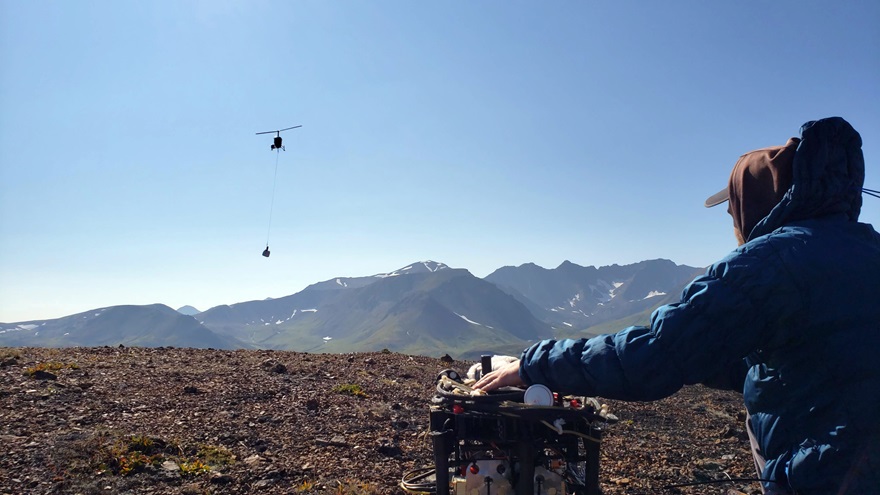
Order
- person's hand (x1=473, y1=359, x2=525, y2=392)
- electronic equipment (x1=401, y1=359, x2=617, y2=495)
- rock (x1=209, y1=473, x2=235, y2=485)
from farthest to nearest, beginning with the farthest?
rock (x1=209, y1=473, x2=235, y2=485)
electronic equipment (x1=401, y1=359, x2=617, y2=495)
person's hand (x1=473, y1=359, x2=525, y2=392)

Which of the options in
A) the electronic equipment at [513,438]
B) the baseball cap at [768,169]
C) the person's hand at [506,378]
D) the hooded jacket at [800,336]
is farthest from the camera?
the electronic equipment at [513,438]

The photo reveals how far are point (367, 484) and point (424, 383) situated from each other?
8925 mm

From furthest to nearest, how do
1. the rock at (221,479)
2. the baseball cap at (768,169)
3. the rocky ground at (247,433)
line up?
the rocky ground at (247,433)
the rock at (221,479)
the baseball cap at (768,169)

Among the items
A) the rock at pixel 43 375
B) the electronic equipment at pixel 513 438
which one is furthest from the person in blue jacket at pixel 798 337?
the rock at pixel 43 375

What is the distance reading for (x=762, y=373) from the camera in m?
2.76

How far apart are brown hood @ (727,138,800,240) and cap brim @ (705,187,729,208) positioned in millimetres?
336

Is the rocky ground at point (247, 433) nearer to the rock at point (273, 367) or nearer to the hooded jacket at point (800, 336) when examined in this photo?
the rock at point (273, 367)

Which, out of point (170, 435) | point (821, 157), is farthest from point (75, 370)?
point (821, 157)

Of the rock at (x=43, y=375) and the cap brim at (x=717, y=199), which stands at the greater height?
the cap brim at (x=717, y=199)

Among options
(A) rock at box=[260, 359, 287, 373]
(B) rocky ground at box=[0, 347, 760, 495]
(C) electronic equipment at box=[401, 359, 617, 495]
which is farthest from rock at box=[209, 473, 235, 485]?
(A) rock at box=[260, 359, 287, 373]

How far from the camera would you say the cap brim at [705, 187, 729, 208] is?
346 cm

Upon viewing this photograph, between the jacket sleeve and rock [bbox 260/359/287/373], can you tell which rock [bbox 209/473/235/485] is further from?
rock [bbox 260/359/287/373]

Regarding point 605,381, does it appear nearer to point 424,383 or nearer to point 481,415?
point 481,415

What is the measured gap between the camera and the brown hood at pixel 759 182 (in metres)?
2.83
